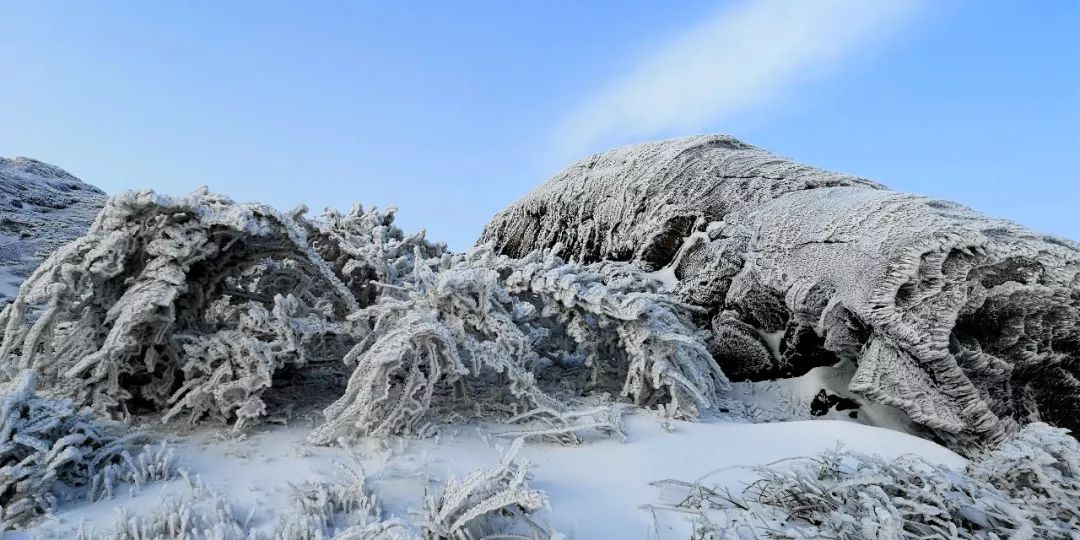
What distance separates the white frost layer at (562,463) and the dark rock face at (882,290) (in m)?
0.52

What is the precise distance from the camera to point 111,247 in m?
2.58

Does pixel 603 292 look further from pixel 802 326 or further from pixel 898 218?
pixel 898 218

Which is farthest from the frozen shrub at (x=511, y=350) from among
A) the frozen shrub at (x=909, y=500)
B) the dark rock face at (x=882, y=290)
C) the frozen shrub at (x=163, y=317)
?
the frozen shrub at (x=909, y=500)

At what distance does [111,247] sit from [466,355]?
5.54 ft

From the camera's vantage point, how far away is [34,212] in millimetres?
7320

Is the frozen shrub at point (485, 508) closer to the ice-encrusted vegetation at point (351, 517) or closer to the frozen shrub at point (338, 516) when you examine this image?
the ice-encrusted vegetation at point (351, 517)

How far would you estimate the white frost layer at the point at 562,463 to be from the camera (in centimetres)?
199

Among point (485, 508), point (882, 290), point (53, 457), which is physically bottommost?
point (53, 457)

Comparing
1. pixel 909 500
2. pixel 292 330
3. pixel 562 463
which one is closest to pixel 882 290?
pixel 909 500

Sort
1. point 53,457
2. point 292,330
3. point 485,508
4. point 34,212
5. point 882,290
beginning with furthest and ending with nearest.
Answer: point 34,212 → point 882,290 → point 292,330 → point 53,457 → point 485,508

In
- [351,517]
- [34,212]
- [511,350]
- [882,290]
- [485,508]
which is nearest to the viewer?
[485,508]

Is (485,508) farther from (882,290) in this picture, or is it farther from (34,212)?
(34,212)

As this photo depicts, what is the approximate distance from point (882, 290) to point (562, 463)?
2.02 m

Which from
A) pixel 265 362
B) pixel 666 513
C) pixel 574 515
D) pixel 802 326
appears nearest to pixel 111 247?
pixel 265 362
